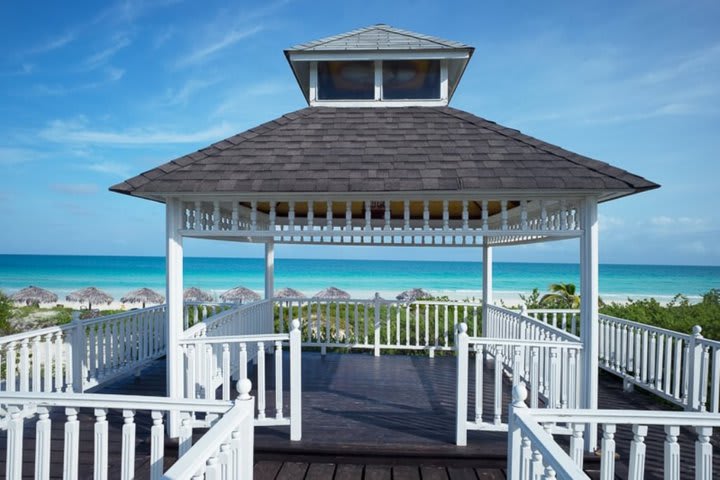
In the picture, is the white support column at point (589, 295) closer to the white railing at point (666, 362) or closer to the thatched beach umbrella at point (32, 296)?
the white railing at point (666, 362)

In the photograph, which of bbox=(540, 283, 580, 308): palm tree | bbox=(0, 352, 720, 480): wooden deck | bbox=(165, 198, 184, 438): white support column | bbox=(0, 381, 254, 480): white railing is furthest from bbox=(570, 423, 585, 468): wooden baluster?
bbox=(540, 283, 580, 308): palm tree

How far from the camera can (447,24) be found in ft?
36.1

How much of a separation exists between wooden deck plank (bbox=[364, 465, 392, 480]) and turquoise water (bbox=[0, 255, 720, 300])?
3469cm

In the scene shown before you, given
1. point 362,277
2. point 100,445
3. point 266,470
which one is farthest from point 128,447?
point 362,277

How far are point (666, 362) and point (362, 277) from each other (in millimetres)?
40963

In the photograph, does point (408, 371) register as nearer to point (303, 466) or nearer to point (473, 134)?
point (303, 466)

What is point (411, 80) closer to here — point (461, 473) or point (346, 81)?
point (346, 81)

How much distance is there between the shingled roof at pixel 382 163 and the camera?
13.4 ft

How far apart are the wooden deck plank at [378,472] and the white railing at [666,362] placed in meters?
3.51

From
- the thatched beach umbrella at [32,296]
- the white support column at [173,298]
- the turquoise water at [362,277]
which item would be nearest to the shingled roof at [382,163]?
the white support column at [173,298]

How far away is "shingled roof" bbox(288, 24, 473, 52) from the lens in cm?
620

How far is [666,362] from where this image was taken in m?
5.46

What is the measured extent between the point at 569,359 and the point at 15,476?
15.3ft

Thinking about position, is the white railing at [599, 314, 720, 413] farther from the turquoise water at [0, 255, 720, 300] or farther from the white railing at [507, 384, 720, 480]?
the turquoise water at [0, 255, 720, 300]
